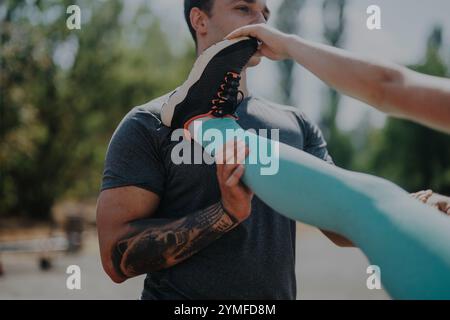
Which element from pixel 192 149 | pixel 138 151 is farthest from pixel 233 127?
pixel 138 151

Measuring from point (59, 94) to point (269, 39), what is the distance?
17041 mm

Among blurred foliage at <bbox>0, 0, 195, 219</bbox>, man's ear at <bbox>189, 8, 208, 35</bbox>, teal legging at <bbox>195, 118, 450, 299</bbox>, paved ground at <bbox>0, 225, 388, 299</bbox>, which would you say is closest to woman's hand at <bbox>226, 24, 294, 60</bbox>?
teal legging at <bbox>195, 118, 450, 299</bbox>

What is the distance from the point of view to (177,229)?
90.1 inches

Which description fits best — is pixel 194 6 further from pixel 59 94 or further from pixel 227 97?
pixel 59 94

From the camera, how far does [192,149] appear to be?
2357 mm

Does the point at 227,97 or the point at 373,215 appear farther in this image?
the point at 227,97

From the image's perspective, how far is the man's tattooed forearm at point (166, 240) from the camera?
2236 mm

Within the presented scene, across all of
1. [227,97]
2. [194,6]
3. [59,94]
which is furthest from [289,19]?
[227,97]
